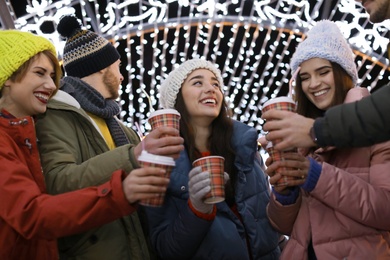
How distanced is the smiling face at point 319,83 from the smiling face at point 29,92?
1271 millimetres

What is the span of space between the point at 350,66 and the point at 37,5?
3.31 meters

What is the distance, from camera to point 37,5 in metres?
4.52

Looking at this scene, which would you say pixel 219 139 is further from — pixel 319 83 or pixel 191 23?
pixel 191 23

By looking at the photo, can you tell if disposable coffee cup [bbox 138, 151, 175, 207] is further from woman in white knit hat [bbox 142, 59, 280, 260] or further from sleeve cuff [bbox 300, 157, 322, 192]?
sleeve cuff [bbox 300, 157, 322, 192]

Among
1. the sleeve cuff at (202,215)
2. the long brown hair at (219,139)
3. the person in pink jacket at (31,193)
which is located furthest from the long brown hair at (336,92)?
the person in pink jacket at (31,193)

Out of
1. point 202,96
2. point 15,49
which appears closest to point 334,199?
point 202,96

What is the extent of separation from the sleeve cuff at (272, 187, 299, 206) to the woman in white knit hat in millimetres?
320

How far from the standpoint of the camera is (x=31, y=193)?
164 centimetres

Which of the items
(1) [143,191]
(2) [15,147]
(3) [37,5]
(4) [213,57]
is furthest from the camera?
(4) [213,57]

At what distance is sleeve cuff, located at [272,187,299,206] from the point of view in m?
2.07

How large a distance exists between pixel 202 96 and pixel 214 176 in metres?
1.01

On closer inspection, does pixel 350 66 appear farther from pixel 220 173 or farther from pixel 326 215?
pixel 220 173

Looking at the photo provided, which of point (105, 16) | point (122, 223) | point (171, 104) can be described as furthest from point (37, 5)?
point (122, 223)

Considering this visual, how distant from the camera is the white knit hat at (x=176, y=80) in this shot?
114 inches
